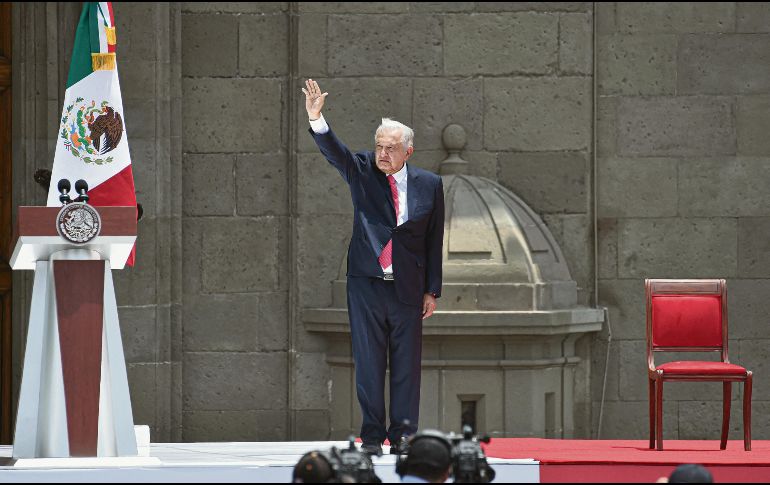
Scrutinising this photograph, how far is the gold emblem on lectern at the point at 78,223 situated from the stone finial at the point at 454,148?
11.0 ft

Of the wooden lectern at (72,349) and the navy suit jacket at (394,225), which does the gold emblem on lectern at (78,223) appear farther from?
the navy suit jacket at (394,225)

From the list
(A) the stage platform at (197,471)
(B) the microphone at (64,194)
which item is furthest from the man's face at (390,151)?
(B) the microphone at (64,194)

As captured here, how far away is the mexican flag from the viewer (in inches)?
308

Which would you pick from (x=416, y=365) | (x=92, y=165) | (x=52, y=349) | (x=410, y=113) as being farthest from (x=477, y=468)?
(x=410, y=113)

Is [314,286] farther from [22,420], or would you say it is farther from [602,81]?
[22,420]

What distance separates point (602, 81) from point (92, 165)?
3455mm

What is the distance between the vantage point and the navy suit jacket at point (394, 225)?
6.75 metres

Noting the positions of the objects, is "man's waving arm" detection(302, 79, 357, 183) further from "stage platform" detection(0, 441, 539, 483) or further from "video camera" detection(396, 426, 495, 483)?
"video camera" detection(396, 426, 495, 483)

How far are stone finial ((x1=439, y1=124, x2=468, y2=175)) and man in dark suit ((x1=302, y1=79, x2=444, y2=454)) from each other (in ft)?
9.55

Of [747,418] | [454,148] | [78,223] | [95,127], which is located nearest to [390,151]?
[78,223]

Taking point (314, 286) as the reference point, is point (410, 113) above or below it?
above

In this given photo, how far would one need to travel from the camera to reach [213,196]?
9.95 m

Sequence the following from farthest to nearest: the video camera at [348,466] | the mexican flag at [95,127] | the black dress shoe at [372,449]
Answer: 1. the mexican flag at [95,127]
2. the black dress shoe at [372,449]
3. the video camera at [348,466]

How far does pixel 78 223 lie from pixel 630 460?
2.43m
